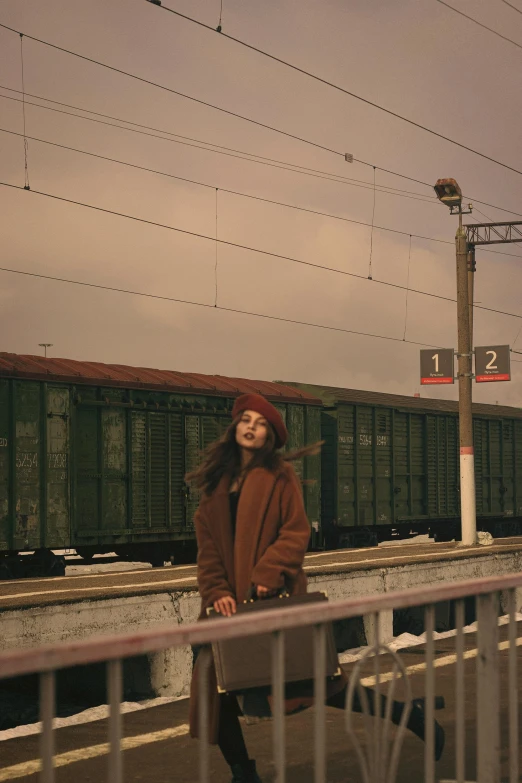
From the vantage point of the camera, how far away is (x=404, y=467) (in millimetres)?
23109

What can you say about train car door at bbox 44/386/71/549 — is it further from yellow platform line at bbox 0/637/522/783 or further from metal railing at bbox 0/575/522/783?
metal railing at bbox 0/575/522/783

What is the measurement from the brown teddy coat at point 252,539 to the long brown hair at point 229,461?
0.12 ft

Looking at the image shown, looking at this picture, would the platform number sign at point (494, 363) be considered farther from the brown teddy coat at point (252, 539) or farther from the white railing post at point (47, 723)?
the white railing post at point (47, 723)

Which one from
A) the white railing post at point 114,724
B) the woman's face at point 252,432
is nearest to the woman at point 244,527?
the woman's face at point 252,432

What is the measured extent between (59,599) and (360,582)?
3.89 m

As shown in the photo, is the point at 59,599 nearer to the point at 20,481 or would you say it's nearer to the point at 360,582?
the point at 360,582

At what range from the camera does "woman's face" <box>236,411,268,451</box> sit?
4676 mm

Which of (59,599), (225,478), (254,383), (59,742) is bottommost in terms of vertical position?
(59,742)

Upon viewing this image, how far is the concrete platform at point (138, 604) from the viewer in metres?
7.69

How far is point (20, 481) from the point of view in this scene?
14.5 meters

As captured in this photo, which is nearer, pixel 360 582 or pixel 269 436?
pixel 269 436

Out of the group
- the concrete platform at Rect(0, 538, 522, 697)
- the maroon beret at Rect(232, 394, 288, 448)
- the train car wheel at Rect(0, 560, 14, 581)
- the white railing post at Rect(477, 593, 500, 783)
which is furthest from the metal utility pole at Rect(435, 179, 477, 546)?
the white railing post at Rect(477, 593, 500, 783)

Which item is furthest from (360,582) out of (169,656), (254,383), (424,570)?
(254,383)

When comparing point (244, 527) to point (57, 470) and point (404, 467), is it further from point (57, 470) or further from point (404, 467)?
point (404, 467)
